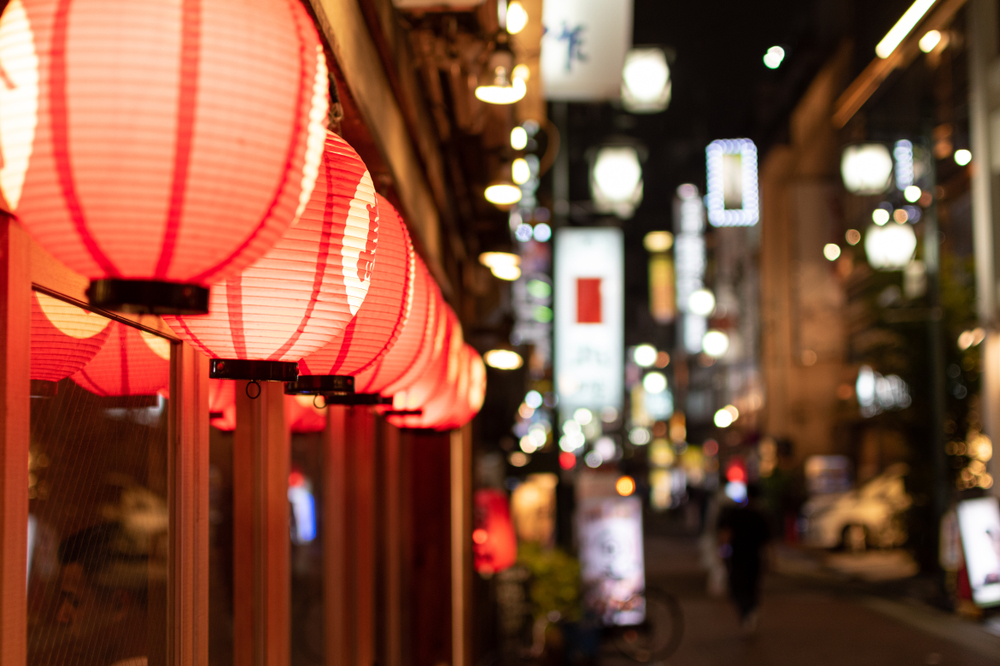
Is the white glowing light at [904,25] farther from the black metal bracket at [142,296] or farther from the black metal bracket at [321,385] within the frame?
the black metal bracket at [142,296]

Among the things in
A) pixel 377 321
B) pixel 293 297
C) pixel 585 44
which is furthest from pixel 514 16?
pixel 293 297

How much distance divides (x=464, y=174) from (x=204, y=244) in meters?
7.80

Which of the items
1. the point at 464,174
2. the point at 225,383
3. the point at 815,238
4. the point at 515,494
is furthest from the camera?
the point at 815,238

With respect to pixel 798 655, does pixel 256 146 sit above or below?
above

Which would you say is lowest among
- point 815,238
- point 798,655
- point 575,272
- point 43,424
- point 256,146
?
point 798,655

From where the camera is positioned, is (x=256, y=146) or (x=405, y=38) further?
(x=405, y=38)

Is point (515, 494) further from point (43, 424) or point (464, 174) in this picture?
point (43, 424)

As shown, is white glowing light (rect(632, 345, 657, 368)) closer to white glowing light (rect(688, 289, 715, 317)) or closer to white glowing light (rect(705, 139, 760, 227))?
white glowing light (rect(688, 289, 715, 317))

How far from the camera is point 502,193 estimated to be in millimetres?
8352

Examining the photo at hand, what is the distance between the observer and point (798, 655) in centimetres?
1280

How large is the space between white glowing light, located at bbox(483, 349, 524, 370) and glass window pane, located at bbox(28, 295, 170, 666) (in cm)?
985

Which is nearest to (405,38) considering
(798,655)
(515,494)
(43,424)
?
(43,424)

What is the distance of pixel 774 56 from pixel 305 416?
1388 centimetres

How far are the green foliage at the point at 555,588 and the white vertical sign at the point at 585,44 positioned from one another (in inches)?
235
